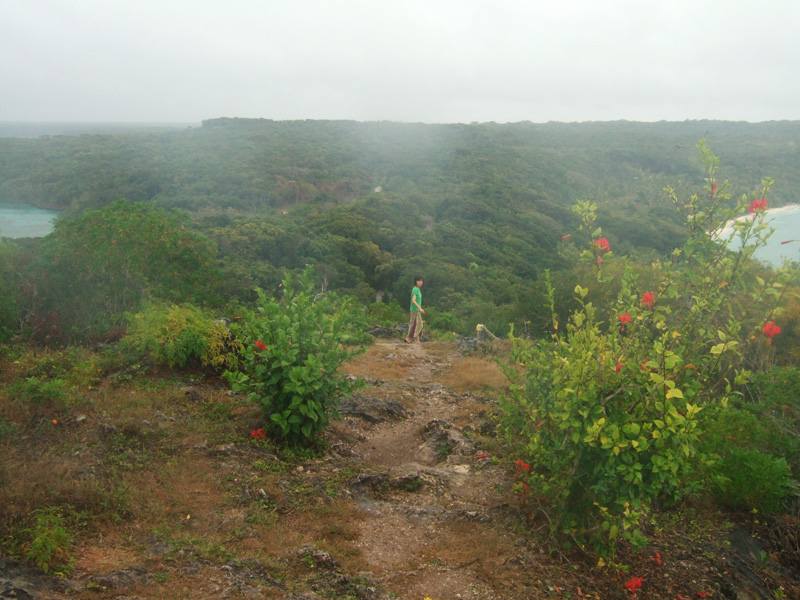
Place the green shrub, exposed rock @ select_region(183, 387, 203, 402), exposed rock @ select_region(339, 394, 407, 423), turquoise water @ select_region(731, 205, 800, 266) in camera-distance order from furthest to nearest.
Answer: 1. turquoise water @ select_region(731, 205, 800, 266)
2. exposed rock @ select_region(339, 394, 407, 423)
3. exposed rock @ select_region(183, 387, 203, 402)
4. the green shrub

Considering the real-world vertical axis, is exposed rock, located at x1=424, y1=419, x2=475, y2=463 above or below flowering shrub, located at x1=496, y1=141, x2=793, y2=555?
below

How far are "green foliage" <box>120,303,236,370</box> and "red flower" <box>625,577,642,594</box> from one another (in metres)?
4.06

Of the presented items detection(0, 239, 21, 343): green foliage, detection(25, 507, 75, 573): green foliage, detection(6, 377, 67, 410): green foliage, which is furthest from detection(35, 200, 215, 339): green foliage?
detection(25, 507, 75, 573): green foliage

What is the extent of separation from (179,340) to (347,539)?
3221 mm

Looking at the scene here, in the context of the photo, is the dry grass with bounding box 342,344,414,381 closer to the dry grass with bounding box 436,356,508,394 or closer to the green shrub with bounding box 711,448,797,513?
the dry grass with bounding box 436,356,508,394

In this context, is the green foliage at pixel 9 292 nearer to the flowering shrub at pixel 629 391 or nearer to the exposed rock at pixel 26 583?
the exposed rock at pixel 26 583

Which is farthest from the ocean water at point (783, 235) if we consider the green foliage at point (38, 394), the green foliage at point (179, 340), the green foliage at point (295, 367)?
the green foliage at point (38, 394)

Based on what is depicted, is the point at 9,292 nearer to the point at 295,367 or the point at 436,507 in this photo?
the point at 295,367

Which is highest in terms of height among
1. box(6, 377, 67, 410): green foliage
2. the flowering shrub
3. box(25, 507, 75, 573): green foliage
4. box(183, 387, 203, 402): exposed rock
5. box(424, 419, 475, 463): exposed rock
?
the flowering shrub

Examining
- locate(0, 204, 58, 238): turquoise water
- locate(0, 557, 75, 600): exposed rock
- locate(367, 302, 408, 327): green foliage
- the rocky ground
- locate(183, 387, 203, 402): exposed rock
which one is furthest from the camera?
locate(0, 204, 58, 238): turquoise water

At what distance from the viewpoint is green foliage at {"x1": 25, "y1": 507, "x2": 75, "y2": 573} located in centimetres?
275

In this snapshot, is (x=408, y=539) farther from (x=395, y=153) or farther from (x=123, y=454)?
(x=395, y=153)

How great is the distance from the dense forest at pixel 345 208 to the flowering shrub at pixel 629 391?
82cm

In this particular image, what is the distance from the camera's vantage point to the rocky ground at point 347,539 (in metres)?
2.97
